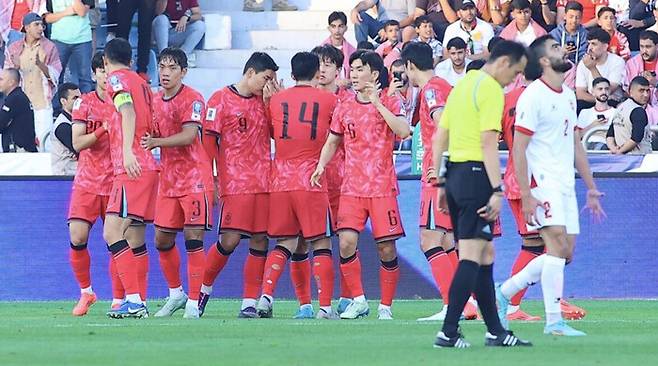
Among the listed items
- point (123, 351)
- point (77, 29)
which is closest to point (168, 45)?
point (77, 29)

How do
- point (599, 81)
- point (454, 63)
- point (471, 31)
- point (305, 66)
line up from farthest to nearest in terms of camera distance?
1. point (471, 31)
2. point (454, 63)
3. point (599, 81)
4. point (305, 66)

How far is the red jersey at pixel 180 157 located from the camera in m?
14.3

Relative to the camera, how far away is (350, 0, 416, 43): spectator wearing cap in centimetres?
2344

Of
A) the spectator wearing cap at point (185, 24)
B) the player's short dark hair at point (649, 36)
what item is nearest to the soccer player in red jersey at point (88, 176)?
the spectator wearing cap at point (185, 24)

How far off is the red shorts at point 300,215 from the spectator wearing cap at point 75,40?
882 centimetres

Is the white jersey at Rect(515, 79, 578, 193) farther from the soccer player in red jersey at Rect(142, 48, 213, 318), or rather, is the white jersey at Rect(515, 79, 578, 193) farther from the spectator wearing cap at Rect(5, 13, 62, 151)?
the spectator wearing cap at Rect(5, 13, 62, 151)

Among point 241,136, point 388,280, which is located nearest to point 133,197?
point 241,136

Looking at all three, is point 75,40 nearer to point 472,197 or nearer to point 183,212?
point 183,212

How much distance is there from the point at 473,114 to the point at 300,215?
402 cm

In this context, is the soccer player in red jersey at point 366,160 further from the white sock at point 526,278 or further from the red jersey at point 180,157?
the white sock at point 526,278

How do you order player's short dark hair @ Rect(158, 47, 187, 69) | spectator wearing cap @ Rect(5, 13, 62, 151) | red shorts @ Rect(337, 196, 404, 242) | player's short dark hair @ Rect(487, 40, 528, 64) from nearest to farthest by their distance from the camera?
1. player's short dark hair @ Rect(487, 40, 528, 64)
2. red shorts @ Rect(337, 196, 404, 242)
3. player's short dark hair @ Rect(158, 47, 187, 69)
4. spectator wearing cap @ Rect(5, 13, 62, 151)

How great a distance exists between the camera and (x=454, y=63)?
21.0 metres

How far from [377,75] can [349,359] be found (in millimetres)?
4649

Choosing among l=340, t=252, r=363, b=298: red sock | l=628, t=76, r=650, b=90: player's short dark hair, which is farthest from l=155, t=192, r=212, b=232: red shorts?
l=628, t=76, r=650, b=90: player's short dark hair
